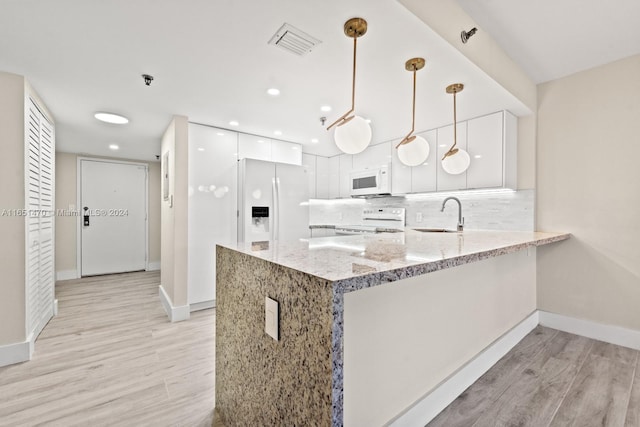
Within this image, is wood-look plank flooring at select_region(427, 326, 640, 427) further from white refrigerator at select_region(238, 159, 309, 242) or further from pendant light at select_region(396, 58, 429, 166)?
white refrigerator at select_region(238, 159, 309, 242)

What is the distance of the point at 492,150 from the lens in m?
2.82

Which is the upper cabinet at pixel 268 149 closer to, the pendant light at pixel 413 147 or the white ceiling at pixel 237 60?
the white ceiling at pixel 237 60

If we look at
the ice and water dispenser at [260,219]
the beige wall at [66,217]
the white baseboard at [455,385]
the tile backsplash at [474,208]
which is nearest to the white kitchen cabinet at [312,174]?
the tile backsplash at [474,208]

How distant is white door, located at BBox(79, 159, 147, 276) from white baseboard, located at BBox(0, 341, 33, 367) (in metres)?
3.54

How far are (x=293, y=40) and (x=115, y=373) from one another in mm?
2584

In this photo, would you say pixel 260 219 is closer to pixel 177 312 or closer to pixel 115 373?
pixel 177 312

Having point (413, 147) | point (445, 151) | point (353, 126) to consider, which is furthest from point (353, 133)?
point (445, 151)

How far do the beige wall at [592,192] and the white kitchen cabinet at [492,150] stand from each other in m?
0.28

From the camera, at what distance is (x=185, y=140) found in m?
3.12

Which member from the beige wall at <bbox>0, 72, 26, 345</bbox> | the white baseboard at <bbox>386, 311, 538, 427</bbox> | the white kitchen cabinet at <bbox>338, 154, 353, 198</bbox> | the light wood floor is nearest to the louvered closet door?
the beige wall at <bbox>0, 72, 26, 345</bbox>

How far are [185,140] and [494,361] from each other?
11.5ft

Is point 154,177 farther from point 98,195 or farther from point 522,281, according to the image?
point 522,281

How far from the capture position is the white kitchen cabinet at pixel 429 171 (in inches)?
133

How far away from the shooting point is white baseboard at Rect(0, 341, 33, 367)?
2.12m
